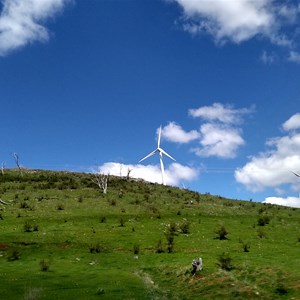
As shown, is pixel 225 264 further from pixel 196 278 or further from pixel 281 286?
pixel 281 286

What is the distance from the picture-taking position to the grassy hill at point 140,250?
29.8 metres

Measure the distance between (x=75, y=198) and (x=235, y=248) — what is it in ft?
143

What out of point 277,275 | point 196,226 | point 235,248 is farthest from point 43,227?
point 277,275

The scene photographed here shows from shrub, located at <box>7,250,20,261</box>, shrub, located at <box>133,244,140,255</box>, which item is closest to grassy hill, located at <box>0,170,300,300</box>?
shrub, located at <box>133,244,140,255</box>

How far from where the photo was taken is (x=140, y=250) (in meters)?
44.0

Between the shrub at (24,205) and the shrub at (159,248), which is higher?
the shrub at (24,205)

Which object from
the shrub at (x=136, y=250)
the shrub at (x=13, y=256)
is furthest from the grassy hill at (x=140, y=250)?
the shrub at (x=13, y=256)

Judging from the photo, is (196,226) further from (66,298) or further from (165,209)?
(66,298)

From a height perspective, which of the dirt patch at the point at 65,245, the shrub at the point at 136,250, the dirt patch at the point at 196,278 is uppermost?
the dirt patch at the point at 65,245

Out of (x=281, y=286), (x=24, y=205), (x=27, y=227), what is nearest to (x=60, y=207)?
(x=24, y=205)

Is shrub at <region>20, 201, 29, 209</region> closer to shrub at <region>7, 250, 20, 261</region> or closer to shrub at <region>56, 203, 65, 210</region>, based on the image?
shrub at <region>56, 203, 65, 210</region>

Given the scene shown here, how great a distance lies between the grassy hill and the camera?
2977 centimetres

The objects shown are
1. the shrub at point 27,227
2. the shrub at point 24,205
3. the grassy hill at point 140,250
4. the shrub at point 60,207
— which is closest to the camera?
the grassy hill at point 140,250

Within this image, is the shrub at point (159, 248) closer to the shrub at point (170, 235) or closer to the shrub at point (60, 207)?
the shrub at point (170, 235)
